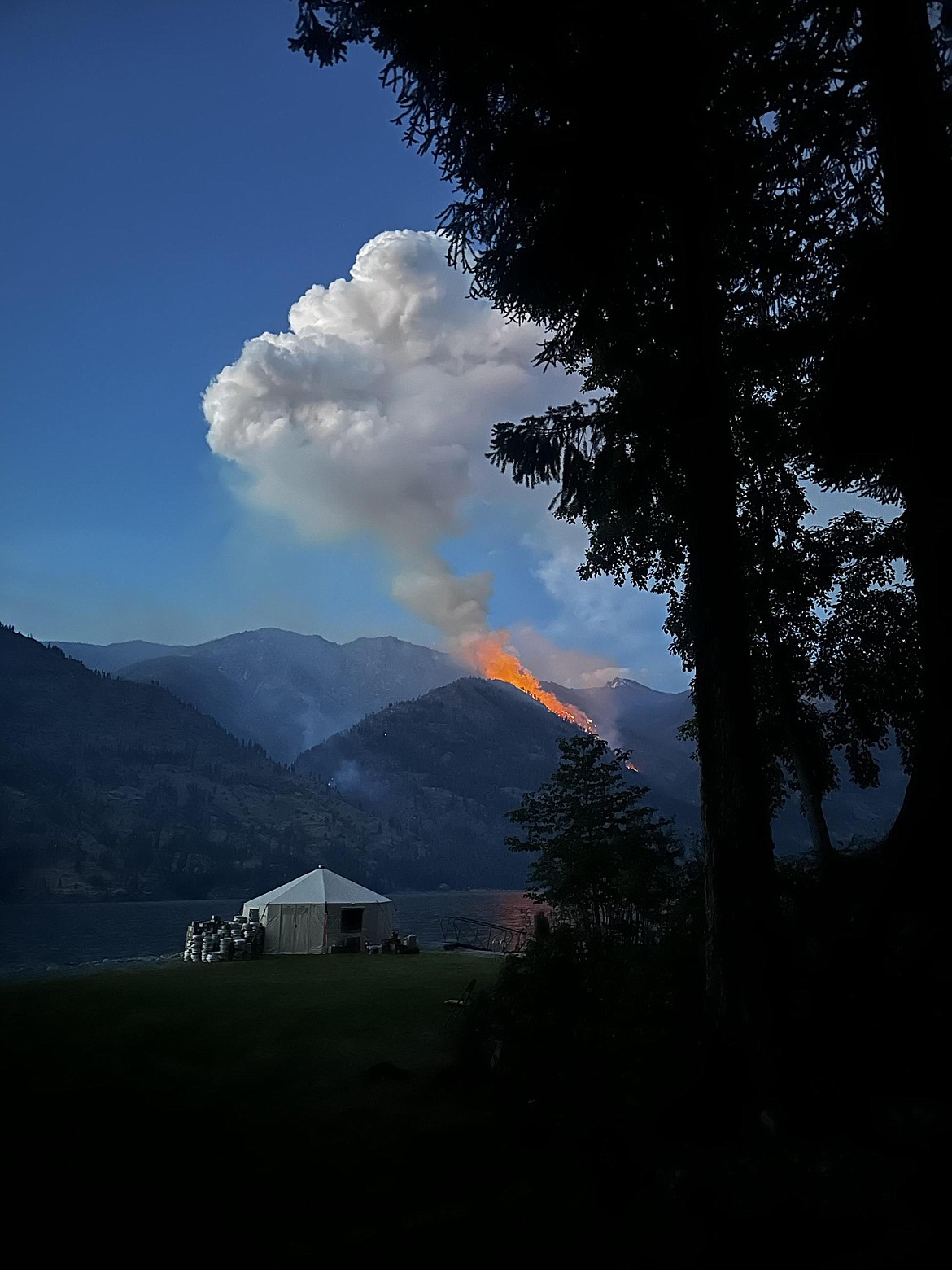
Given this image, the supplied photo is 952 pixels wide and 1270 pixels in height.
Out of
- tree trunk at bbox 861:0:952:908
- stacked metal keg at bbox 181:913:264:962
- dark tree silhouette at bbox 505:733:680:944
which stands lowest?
stacked metal keg at bbox 181:913:264:962

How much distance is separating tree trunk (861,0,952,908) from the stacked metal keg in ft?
89.5

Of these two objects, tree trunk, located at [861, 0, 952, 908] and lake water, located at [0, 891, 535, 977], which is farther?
lake water, located at [0, 891, 535, 977]

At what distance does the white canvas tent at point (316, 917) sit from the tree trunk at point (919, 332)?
28951 millimetres

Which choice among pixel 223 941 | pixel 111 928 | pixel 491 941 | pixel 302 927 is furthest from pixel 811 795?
pixel 111 928

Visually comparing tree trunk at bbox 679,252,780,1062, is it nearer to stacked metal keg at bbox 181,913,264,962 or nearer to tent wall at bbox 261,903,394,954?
stacked metal keg at bbox 181,913,264,962

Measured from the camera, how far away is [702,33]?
673 centimetres

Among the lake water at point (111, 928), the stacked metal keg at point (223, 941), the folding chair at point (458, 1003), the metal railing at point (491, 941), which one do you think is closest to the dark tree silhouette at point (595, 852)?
the metal railing at point (491, 941)

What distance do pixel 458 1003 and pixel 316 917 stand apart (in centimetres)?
2104

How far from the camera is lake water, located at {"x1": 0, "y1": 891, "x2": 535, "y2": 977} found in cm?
6150

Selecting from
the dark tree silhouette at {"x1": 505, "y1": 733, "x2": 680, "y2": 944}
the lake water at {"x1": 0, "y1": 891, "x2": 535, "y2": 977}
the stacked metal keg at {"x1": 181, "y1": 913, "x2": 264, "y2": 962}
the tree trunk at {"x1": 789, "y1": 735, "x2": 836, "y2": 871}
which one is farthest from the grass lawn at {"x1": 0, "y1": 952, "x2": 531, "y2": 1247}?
the lake water at {"x1": 0, "y1": 891, "x2": 535, "y2": 977}

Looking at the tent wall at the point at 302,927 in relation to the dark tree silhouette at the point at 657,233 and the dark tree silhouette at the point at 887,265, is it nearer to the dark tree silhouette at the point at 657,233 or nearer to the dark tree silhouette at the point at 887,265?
the dark tree silhouette at the point at 657,233

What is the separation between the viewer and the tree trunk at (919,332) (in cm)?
555

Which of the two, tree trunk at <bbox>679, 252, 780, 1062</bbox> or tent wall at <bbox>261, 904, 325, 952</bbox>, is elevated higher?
tree trunk at <bbox>679, 252, 780, 1062</bbox>

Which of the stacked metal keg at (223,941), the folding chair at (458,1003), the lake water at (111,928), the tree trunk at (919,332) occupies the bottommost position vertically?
the lake water at (111,928)
